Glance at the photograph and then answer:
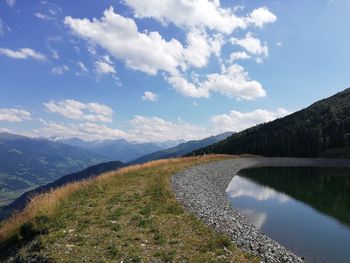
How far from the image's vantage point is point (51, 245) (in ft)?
58.2

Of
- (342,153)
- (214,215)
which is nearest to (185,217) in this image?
(214,215)

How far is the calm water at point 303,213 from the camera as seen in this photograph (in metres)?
26.3

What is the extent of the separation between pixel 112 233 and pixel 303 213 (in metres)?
28.7

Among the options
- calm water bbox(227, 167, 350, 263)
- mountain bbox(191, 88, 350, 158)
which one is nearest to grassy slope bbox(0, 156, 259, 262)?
calm water bbox(227, 167, 350, 263)

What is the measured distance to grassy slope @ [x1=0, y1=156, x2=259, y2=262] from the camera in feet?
55.0

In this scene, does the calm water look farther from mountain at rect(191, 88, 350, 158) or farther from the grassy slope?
mountain at rect(191, 88, 350, 158)

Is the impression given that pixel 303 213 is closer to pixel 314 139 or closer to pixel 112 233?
pixel 112 233

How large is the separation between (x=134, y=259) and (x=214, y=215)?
1268 cm

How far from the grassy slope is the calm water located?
349 inches

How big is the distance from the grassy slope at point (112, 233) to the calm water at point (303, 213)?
887 cm

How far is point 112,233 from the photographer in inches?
792

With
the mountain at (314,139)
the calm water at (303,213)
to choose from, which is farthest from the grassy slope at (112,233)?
the mountain at (314,139)

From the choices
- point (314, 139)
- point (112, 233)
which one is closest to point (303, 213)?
point (112, 233)

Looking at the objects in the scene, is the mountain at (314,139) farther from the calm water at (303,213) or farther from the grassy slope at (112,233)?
the grassy slope at (112,233)
